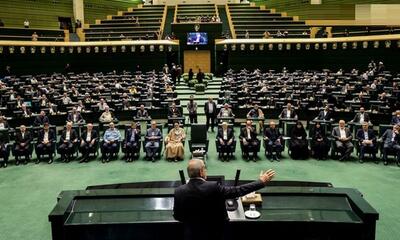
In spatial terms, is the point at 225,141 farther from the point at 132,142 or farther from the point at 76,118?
the point at 76,118

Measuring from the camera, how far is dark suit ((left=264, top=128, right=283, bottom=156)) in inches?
436

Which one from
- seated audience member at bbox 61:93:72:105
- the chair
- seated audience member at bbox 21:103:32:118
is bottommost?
the chair

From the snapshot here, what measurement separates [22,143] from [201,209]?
8.93 m

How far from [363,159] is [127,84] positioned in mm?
11820

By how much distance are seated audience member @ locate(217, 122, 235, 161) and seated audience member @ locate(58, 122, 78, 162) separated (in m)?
3.85

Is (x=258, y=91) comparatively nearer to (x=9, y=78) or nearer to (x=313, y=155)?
(x=313, y=155)

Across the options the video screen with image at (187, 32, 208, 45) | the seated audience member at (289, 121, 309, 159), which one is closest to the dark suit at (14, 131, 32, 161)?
the seated audience member at (289, 121, 309, 159)

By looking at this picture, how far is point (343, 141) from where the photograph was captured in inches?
430

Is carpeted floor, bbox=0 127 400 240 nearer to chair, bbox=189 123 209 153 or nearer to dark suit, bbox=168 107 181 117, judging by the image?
chair, bbox=189 123 209 153

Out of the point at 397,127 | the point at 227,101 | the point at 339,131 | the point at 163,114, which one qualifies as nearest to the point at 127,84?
the point at 163,114

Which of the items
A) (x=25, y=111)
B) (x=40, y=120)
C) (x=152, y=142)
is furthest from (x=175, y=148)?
(x=25, y=111)

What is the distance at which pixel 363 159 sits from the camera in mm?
10922

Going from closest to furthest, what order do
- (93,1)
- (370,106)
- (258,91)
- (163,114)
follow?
(370,106), (163,114), (258,91), (93,1)

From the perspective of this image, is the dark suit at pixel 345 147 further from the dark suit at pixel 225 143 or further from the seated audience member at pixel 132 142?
the seated audience member at pixel 132 142
